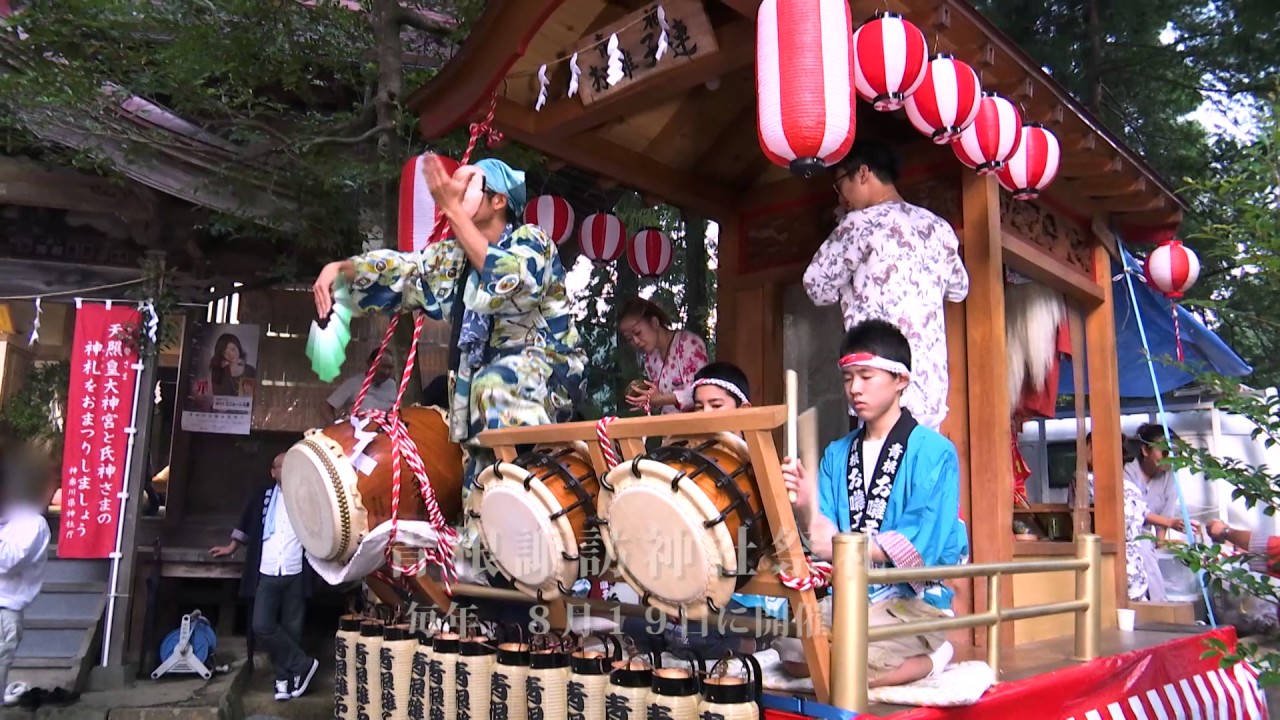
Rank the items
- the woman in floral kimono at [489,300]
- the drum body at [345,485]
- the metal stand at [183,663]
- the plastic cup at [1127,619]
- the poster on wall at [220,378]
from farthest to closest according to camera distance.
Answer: the poster on wall at [220,378], the metal stand at [183,663], the plastic cup at [1127,619], the woman in floral kimono at [489,300], the drum body at [345,485]

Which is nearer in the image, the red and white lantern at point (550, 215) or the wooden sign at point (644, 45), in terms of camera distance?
the wooden sign at point (644, 45)

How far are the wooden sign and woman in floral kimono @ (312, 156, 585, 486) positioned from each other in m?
0.85

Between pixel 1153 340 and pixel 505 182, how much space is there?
18.5 feet

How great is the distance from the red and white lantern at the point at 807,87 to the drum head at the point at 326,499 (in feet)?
6.11

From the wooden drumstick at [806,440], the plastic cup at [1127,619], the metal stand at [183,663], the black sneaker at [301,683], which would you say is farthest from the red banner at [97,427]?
the plastic cup at [1127,619]

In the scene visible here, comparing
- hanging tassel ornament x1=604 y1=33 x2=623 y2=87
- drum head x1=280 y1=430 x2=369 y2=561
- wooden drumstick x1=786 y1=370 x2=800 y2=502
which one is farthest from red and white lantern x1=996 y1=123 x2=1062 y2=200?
drum head x1=280 y1=430 x2=369 y2=561

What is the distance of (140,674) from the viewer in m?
8.01

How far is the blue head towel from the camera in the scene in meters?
3.32

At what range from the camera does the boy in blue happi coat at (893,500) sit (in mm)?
2729

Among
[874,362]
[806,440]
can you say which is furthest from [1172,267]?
[806,440]

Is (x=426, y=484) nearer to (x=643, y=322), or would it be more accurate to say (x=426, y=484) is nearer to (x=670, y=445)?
(x=670, y=445)

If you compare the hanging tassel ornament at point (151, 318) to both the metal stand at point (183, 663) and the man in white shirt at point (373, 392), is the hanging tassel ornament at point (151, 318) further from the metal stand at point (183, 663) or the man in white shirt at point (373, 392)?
the metal stand at point (183, 663)

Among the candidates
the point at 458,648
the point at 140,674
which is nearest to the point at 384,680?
the point at 458,648

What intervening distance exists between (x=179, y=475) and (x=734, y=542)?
8054 millimetres
